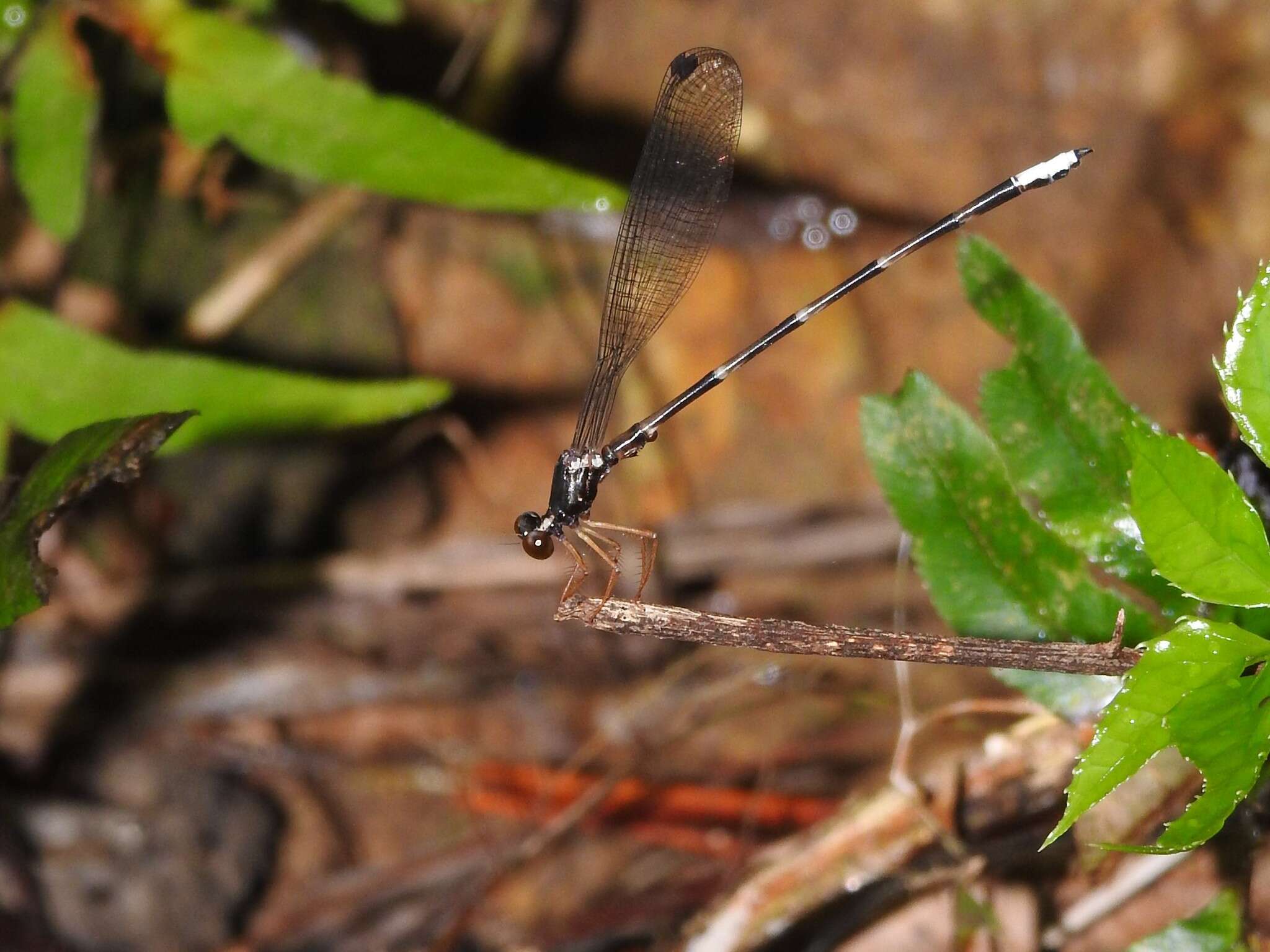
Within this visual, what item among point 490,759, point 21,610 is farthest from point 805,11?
point 21,610

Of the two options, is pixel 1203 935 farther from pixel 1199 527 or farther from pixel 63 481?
pixel 63 481

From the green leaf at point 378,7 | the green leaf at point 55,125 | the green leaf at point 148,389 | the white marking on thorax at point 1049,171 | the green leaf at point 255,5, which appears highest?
the green leaf at point 378,7

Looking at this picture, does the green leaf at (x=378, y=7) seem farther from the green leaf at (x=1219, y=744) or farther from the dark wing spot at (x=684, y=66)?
the green leaf at (x=1219, y=744)

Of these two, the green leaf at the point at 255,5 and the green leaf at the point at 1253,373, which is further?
the green leaf at the point at 255,5

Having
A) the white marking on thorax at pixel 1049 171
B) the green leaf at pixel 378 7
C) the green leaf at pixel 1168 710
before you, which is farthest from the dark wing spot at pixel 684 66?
the green leaf at pixel 1168 710

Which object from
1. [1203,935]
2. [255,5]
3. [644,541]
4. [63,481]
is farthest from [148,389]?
[1203,935]
